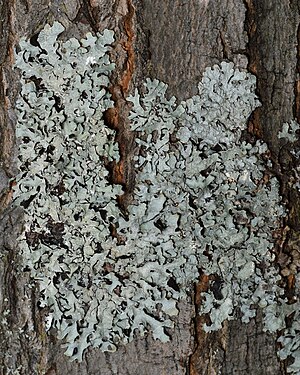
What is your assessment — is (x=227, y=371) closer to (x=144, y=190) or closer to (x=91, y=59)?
(x=144, y=190)

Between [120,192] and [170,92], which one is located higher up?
[170,92]

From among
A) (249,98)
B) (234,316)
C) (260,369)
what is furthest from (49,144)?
(260,369)

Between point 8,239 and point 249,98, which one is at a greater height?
point 249,98

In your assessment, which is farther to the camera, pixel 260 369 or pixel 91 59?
pixel 260 369
